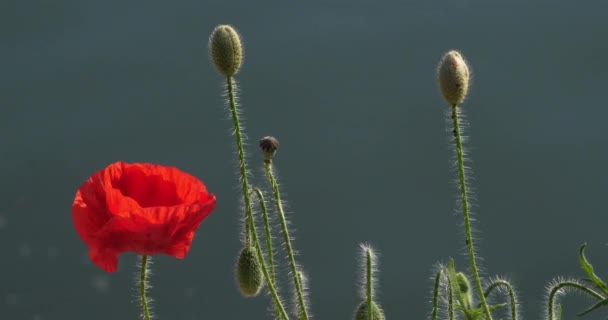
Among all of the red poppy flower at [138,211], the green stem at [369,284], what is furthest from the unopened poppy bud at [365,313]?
the red poppy flower at [138,211]

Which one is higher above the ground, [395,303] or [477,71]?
[477,71]

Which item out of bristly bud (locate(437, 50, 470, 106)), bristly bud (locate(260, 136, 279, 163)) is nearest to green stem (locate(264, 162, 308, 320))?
bristly bud (locate(260, 136, 279, 163))

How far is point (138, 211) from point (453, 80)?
0.62 feet

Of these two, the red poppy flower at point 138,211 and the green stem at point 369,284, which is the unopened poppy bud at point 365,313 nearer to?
the green stem at point 369,284

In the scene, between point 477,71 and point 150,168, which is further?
point 477,71

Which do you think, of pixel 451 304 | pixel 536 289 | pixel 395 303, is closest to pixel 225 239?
pixel 395 303

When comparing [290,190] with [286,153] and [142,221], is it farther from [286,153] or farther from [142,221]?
[142,221]

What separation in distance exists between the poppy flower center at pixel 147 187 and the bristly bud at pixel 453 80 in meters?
0.17

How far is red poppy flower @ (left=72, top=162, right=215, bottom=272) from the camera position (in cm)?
69

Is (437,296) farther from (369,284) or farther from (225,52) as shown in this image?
(225,52)

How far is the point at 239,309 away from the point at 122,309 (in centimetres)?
18

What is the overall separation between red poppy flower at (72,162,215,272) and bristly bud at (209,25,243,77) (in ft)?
0.22

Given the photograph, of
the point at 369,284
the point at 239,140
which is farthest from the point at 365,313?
the point at 239,140

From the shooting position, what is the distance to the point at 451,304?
31.3 inches
